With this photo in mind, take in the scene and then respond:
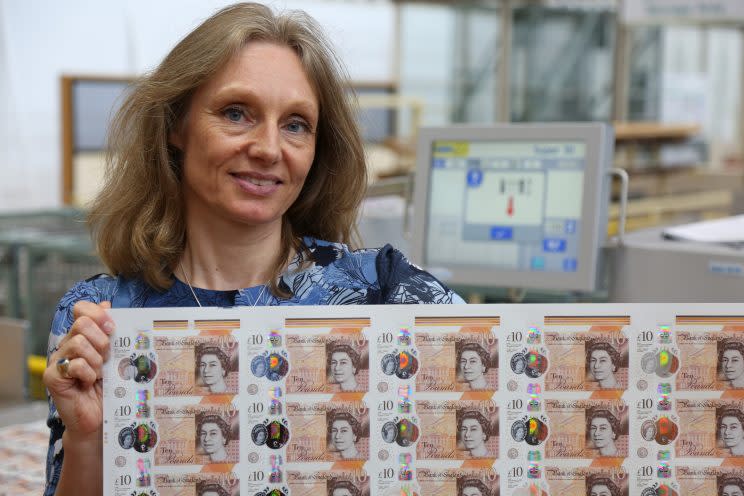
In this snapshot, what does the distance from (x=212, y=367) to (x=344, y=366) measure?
175mm

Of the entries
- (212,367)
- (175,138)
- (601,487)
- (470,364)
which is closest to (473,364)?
(470,364)

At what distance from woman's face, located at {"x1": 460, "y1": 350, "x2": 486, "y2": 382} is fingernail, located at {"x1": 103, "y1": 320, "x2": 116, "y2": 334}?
47cm

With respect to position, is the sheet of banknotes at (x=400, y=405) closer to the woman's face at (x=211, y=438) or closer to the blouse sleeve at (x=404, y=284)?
the woman's face at (x=211, y=438)

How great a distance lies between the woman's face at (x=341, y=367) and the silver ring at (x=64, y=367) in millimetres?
356

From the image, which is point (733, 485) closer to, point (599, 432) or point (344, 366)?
point (599, 432)

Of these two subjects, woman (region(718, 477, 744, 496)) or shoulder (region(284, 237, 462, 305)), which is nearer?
woman (region(718, 477, 744, 496))

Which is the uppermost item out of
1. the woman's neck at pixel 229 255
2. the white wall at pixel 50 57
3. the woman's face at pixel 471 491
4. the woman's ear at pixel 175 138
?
the white wall at pixel 50 57

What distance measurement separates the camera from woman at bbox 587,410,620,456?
133 cm

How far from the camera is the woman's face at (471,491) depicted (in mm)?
1320

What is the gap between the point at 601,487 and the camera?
1328 mm

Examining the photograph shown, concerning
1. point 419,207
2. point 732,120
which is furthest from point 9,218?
point 732,120

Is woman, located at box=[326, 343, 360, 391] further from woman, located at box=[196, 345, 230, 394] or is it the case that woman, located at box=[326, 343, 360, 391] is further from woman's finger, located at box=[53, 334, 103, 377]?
woman's finger, located at box=[53, 334, 103, 377]

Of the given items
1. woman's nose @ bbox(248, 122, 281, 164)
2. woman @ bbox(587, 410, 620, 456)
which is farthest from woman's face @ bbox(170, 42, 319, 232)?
woman @ bbox(587, 410, 620, 456)

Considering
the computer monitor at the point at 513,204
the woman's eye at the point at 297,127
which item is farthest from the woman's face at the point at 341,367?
the computer monitor at the point at 513,204
